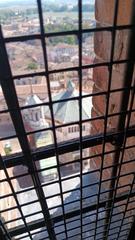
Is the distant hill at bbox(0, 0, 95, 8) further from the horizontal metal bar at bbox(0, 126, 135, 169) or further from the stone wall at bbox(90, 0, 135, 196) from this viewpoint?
the horizontal metal bar at bbox(0, 126, 135, 169)

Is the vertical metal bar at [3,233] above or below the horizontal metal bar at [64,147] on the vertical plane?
below

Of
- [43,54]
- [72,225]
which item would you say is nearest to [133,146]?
[43,54]

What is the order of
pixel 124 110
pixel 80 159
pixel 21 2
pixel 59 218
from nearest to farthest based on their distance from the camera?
1. pixel 21 2
2. pixel 124 110
3. pixel 80 159
4. pixel 59 218

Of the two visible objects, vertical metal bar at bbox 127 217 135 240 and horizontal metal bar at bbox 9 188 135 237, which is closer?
horizontal metal bar at bbox 9 188 135 237

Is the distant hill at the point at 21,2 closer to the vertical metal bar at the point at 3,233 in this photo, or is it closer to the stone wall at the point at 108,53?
the stone wall at the point at 108,53

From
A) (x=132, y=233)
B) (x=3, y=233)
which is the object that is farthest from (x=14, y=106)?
(x=132, y=233)

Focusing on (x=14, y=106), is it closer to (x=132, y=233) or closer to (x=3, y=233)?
(x=3, y=233)

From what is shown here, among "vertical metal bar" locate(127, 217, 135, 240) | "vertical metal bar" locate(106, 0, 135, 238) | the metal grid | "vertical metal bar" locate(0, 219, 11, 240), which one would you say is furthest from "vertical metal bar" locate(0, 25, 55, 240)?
"vertical metal bar" locate(127, 217, 135, 240)

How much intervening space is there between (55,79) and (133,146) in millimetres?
404

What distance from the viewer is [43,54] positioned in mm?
507

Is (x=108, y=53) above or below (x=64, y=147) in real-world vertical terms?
above

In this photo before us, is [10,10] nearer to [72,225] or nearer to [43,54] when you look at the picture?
[43,54]

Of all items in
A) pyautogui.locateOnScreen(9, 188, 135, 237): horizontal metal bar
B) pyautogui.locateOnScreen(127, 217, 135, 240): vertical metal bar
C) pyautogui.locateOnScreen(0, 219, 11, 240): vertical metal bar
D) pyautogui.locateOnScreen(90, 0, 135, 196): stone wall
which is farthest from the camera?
pyautogui.locateOnScreen(127, 217, 135, 240): vertical metal bar

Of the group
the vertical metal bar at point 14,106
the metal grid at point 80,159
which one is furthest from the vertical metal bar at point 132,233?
the vertical metal bar at point 14,106
